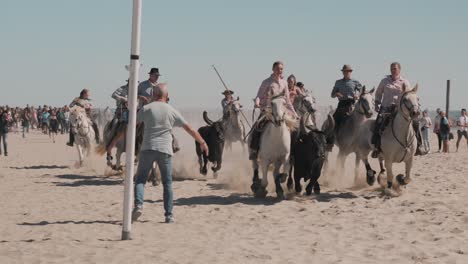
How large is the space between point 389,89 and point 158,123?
595cm

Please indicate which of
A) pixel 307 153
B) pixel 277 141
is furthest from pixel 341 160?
pixel 277 141

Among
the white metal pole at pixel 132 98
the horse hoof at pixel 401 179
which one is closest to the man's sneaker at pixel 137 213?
the white metal pole at pixel 132 98

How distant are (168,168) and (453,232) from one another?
14.3 ft

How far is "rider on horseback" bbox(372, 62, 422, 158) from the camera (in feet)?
42.4

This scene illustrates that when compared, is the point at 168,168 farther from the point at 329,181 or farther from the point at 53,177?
the point at 53,177

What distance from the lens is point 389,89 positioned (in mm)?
13109

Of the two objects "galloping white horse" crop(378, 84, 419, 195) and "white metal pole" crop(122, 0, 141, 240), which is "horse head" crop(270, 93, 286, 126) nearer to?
"galloping white horse" crop(378, 84, 419, 195)

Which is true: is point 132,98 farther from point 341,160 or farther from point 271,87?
point 341,160

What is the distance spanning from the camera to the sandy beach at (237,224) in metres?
7.65

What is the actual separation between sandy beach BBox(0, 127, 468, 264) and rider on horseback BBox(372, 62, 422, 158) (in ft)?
3.90

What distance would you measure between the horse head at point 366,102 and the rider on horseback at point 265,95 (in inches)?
76.5

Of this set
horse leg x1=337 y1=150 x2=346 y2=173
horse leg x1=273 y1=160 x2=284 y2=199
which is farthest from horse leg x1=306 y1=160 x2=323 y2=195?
horse leg x1=337 y1=150 x2=346 y2=173

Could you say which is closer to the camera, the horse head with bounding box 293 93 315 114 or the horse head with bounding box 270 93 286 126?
the horse head with bounding box 270 93 286 126

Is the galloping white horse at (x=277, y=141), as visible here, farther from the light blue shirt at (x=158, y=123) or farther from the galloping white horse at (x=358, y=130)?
the light blue shirt at (x=158, y=123)
